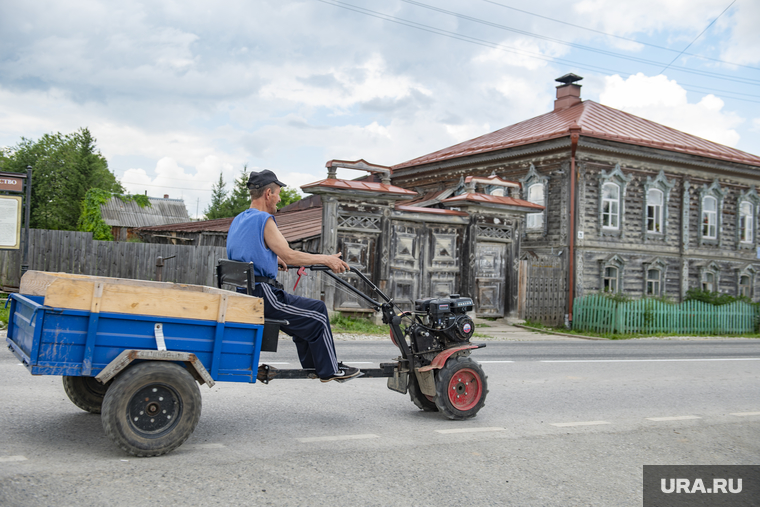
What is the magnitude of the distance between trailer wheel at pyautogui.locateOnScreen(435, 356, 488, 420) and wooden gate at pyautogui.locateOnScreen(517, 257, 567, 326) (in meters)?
12.7

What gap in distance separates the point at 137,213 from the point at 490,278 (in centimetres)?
5260

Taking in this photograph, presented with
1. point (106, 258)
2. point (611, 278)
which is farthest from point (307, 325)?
point (611, 278)

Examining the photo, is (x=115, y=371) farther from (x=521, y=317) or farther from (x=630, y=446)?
(x=521, y=317)

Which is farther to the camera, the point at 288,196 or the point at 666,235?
the point at 288,196

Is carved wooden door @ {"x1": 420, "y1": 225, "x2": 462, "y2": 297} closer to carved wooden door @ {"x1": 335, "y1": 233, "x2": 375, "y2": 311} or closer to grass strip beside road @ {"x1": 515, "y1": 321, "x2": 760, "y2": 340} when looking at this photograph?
carved wooden door @ {"x1": 335, "y1": 233, "x2": 375, "y2": 311}

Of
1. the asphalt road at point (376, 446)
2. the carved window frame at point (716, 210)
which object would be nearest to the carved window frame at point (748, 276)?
the carved window frame at point (716, 210)

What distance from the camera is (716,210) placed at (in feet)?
82.2

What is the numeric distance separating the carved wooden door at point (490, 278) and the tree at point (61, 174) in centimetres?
3883

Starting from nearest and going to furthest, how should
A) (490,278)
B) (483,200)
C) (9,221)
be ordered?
1. (9,221)
2. (483,200)
3. (490,278)

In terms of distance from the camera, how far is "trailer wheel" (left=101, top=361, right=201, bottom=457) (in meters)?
4.22

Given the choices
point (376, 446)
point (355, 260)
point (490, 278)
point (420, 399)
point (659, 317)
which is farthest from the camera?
point (659, 317)

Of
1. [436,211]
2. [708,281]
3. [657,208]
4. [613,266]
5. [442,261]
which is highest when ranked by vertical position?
[657,208]

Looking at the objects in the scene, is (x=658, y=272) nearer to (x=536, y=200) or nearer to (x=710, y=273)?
(x=710, y=273)

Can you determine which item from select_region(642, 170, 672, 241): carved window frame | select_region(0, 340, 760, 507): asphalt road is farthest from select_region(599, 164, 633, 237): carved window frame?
select_region(0, 340, 760, 507): asphalt road
